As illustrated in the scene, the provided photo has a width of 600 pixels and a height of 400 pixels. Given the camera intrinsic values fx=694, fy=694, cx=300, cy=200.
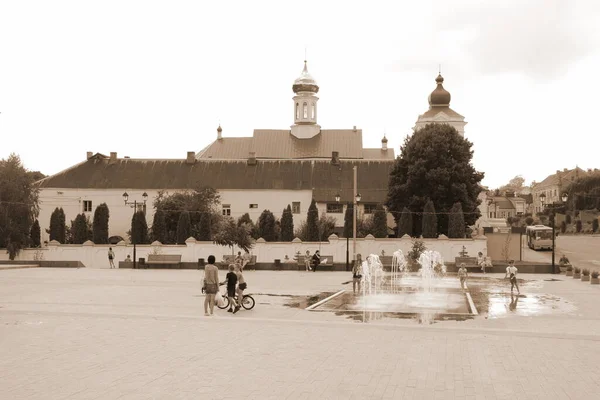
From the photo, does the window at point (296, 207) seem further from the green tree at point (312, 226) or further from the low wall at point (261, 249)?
the low wall at point (261, 249)

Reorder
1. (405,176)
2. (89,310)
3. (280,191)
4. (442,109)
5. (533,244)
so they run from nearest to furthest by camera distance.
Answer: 1. (89,310)
2. (405,176)
3. (533,244)
4. (280,191)
5. (442,109)

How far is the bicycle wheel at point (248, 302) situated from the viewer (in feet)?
66.0

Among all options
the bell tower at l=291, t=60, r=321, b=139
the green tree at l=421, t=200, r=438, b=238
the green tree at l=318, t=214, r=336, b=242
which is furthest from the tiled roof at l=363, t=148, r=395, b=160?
the green tree at l=421, t=200, r=438, b=238

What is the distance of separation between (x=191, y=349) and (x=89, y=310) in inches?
288

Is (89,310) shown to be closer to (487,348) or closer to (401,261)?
(487,348)

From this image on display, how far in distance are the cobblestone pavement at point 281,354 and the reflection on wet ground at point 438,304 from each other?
68cm

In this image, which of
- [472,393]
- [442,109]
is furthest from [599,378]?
[442,109]

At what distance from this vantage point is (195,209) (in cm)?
6769

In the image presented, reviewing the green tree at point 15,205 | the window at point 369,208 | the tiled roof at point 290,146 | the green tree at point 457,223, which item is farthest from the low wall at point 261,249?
the tiled roof at point 290,146

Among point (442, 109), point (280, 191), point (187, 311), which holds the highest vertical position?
point (442, 109)

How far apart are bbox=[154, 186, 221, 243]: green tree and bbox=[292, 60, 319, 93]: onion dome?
31943mm

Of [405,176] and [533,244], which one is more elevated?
[405,176]

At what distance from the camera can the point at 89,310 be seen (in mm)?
18859

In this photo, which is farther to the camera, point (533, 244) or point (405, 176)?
point (533, 244)
